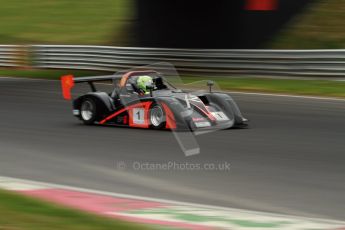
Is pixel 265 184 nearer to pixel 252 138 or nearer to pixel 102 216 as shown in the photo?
pixel 102 216

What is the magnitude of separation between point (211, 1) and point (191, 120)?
11.6 meters

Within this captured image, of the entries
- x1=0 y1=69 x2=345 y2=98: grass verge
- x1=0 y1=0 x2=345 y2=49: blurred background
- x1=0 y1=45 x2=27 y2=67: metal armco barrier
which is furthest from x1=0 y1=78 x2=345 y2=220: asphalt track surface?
x1=0 y1=45 x2=27 y2=67: metal armco barrier

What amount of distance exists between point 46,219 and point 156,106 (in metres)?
5.26

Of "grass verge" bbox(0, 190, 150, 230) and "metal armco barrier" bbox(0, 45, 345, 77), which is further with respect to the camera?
"metal armco barrier" bbox(0, 45, 345, 77)

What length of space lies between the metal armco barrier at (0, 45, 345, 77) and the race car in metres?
7.04

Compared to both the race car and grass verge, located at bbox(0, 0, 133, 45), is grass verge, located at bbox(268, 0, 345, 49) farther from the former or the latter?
the race car

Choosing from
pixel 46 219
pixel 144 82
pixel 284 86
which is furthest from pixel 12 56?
→ pixel 46 219

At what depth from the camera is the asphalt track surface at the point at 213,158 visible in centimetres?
703

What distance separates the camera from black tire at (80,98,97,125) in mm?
11742

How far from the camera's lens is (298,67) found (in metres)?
18.1

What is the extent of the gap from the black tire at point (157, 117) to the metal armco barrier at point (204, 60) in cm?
749

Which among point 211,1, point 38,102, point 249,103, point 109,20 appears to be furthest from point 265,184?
point 109,20

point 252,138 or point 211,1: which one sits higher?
Result: point 211,1

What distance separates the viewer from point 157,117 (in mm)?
10859
